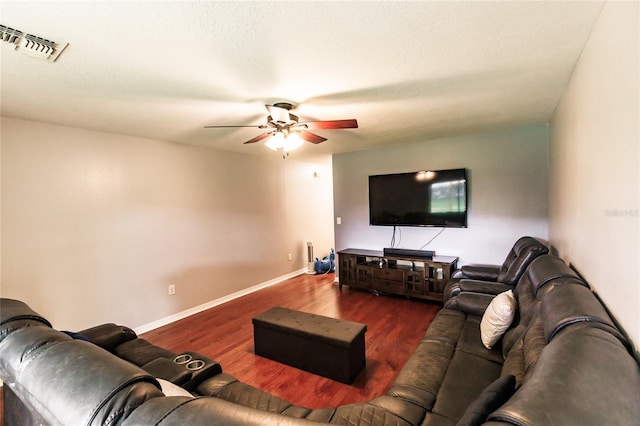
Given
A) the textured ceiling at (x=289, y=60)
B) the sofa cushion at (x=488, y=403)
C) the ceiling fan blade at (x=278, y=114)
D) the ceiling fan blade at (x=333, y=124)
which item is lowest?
the sofa cushion at (x=488, y=403)

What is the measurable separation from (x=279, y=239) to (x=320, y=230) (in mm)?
1316

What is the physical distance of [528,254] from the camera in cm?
255

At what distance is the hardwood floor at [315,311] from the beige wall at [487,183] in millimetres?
950

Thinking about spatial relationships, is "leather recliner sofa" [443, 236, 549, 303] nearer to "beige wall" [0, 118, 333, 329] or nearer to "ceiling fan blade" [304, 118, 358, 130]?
"ceiling fan blade" [304, 118, 358, 130]

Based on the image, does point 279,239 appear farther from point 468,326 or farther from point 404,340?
point 468,326

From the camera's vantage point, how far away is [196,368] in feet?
5.54

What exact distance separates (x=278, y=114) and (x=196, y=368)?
1945 millimetres

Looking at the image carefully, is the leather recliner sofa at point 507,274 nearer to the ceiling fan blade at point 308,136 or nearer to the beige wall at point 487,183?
the beige wall at point 487,183

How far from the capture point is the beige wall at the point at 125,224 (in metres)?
2.64

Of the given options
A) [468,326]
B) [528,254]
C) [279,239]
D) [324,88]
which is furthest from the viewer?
[279,239]

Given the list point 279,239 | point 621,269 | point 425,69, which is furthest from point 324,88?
point 279,239

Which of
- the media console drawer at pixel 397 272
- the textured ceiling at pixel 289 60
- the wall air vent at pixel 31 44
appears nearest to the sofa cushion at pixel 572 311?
the textured ceiling at pixel 289 60

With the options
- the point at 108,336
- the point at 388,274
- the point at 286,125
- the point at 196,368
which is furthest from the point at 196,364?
the point at 388,274

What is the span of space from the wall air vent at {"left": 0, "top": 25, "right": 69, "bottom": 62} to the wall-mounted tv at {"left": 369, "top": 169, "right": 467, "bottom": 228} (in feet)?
12.3
